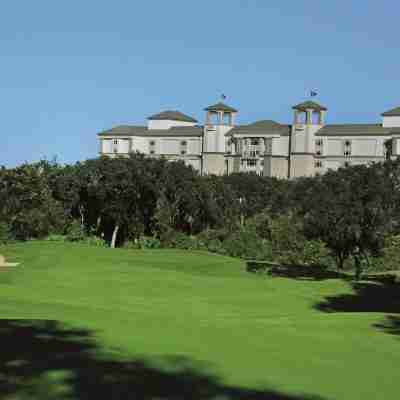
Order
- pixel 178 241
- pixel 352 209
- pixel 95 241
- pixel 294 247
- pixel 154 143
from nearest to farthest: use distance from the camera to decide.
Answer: pixel 352 209 < pixel 294 247 < pixel 178 241 < pixel 95 241 < pixel 154 143

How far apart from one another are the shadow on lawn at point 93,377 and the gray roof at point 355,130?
129 m

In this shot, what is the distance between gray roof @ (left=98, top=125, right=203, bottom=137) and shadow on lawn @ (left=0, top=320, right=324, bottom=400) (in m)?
141

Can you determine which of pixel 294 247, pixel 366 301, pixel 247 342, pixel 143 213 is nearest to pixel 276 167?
pixel 143 213

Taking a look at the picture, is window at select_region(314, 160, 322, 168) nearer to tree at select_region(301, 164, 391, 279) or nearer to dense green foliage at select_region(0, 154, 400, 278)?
dense green foliage at select_region(0, 154, 400, 278)

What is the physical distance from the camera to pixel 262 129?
470 feet

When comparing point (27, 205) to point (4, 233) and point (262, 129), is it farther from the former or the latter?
point (262, 129)

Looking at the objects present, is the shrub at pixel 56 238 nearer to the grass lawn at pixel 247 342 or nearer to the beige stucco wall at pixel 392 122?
the grass lawn at pixel 247 342

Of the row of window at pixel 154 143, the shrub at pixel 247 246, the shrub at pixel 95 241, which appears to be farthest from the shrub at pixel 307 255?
the row of window at pixel 154 143

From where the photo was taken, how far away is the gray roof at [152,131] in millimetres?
152250

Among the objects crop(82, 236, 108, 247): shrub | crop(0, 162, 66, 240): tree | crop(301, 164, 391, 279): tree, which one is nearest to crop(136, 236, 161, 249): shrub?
crop(82, 236, 108, 247): shrub

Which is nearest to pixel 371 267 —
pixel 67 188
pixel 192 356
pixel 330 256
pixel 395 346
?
pixel 330 256

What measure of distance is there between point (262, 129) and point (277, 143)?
3993mm

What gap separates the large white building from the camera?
137375mm

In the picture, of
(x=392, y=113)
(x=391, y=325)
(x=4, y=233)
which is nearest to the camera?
(x=391, y=325)
